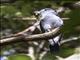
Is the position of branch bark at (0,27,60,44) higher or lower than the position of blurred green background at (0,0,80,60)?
lower

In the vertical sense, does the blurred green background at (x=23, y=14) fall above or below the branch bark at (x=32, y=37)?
above

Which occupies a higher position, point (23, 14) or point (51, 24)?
point (23, 14)

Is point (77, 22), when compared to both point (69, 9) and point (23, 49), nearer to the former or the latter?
point (69, 9)

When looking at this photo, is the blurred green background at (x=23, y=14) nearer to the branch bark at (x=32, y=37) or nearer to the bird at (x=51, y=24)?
the bird at (x=51, y=24)

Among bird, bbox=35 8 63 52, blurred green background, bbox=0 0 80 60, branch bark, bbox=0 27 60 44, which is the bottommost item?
branch bark, bbox=0 27 60 44

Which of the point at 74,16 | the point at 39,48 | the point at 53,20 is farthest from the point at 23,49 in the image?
the point at 53,20

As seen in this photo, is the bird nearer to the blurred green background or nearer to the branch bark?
the branch bark

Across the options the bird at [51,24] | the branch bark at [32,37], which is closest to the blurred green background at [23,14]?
the bird at [51,24]

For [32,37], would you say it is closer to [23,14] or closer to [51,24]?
[51,24]

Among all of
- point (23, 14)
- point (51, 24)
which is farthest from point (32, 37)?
point (23, 14)

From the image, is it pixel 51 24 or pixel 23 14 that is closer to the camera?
pixel 51 24

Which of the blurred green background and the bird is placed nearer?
the bird

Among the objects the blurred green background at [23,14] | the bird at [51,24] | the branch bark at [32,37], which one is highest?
the blurred green background at [23,14]

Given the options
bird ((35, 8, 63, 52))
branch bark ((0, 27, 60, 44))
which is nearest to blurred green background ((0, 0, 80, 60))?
bird ((35, 8, 63, 52))
